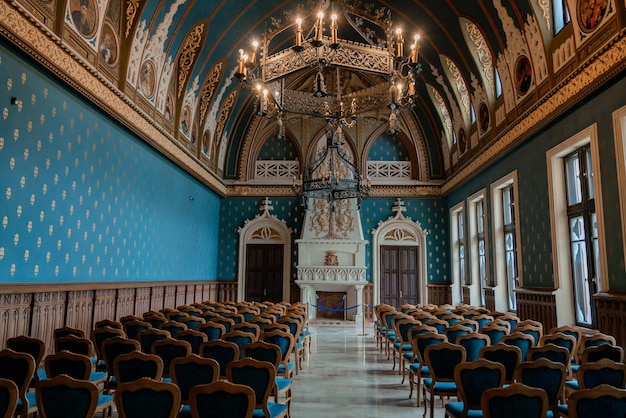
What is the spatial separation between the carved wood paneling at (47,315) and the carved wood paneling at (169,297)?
543cm

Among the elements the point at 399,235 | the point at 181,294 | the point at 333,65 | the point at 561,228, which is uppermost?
the point at 333,65

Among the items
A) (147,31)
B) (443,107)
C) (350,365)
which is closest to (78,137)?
(147,31)

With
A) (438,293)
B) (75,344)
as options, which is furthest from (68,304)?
(438,293)

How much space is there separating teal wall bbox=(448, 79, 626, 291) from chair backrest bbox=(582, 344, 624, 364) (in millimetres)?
2867

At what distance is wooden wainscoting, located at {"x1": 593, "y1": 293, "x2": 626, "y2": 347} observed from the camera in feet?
25.6

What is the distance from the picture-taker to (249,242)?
20922 mm

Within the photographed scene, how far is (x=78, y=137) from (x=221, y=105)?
976cm

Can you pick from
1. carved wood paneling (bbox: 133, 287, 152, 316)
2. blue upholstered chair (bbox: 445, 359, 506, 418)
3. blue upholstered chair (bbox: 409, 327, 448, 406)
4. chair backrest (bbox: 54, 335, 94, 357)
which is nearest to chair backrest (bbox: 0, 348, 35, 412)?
chair backrest (bbox: 54, 335, 94, 357)

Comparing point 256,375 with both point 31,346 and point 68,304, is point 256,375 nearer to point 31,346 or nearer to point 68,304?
point 31,346

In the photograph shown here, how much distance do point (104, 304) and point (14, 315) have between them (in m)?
3.08

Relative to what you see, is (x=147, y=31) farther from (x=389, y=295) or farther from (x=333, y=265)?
(x=389, y=295)

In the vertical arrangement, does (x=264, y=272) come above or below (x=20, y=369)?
above

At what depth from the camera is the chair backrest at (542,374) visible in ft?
15.2

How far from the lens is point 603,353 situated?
18.9 feet
